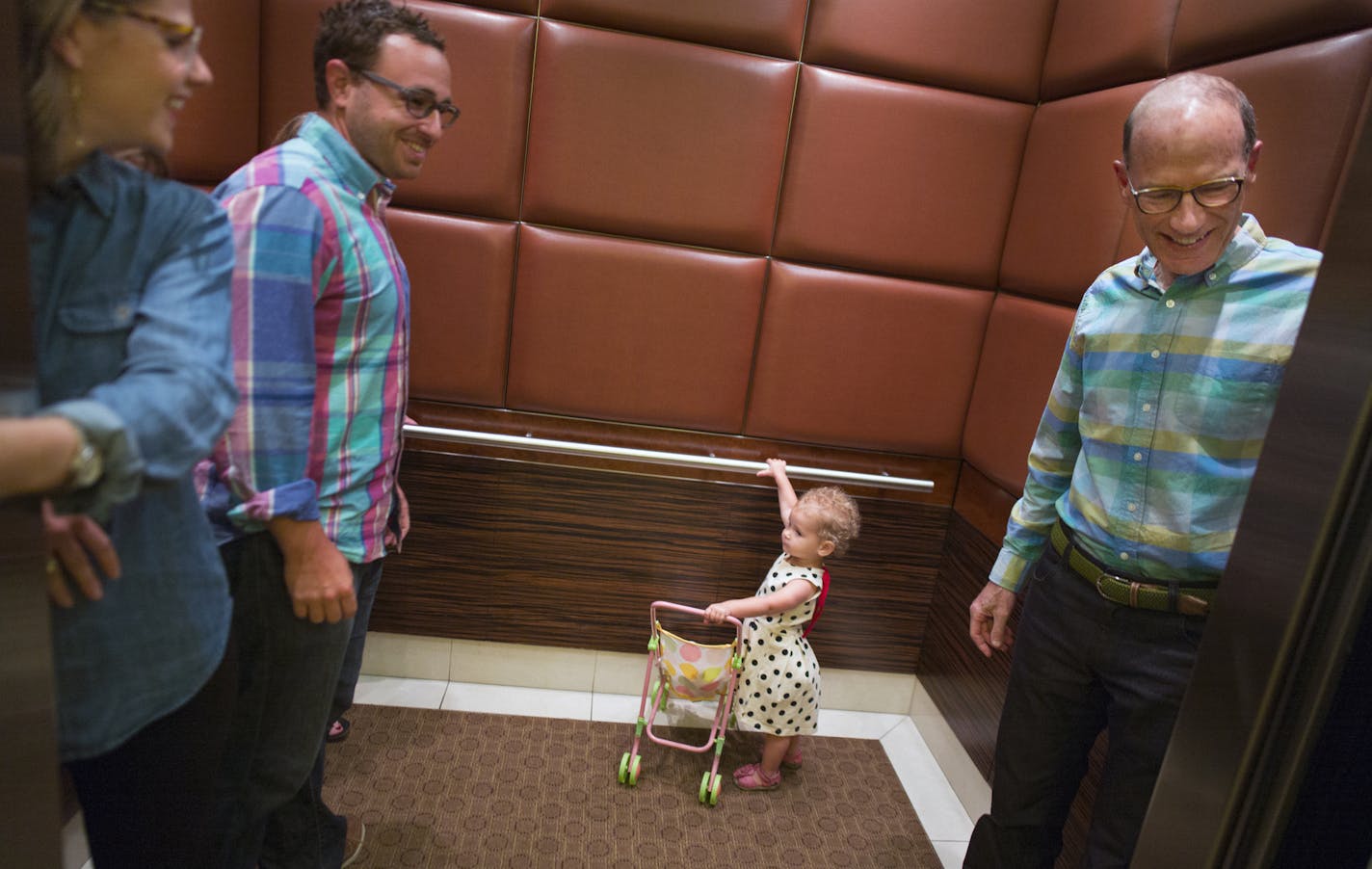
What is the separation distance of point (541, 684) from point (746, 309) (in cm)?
130

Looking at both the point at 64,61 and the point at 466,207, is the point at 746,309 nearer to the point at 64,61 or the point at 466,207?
the point at 466,207

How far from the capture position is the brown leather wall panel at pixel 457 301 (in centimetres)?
228

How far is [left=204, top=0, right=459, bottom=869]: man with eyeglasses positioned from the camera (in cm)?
85

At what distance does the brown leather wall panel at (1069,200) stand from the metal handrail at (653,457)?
2.16 feet

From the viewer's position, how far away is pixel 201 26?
464mm

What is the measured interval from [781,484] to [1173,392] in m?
1.23

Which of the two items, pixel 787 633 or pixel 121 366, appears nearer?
pixel 121 366

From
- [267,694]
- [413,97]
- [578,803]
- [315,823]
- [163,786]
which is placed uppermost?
[413,97]

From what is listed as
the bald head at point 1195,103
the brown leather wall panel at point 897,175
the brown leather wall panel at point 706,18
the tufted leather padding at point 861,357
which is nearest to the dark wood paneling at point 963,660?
the tufted leather padding at point 861,357

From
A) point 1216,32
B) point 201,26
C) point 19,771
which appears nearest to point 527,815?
point 19,771

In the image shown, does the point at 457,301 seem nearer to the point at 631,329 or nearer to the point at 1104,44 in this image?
the point at 631,329

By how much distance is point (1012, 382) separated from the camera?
2.30 meters

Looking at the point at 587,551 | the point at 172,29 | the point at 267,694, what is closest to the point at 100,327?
the point at 172,29

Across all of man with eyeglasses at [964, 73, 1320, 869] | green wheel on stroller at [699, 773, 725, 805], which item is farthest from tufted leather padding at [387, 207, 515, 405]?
man with eyeglasses at [964, 73, 1320, 869]
